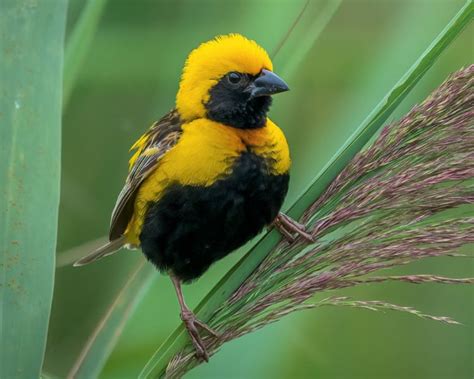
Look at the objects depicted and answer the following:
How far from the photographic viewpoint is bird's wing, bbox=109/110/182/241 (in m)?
1.44

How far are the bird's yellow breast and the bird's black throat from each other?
0.05 ft

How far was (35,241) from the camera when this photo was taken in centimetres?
112

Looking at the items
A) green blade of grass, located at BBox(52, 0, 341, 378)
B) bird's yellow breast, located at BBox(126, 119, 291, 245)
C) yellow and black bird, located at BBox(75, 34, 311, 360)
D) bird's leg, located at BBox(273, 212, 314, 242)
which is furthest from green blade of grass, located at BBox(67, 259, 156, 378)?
bird's leg, located at BBox(273, 212, 314, 242)

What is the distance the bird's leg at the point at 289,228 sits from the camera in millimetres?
1077

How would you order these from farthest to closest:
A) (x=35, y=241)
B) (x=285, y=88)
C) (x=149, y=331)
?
(x=149, y=331)
(x=285, y=88)
(x=35, y=241)

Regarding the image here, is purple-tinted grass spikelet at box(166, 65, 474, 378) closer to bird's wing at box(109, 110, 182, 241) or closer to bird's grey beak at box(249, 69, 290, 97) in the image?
bird's grey beak at box(249, 69, 290, 97)

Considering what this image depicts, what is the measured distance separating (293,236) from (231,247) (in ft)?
1.14

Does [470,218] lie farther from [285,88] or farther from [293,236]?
[285,88]

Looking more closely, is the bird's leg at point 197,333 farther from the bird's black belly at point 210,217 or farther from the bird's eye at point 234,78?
the bird's eye at point 234,78

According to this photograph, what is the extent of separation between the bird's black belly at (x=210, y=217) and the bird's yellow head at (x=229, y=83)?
11 centimetres

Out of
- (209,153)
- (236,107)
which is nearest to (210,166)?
(209,153)

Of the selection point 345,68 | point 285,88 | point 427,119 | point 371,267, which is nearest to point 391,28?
point 345,68

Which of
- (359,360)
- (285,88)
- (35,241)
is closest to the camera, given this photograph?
(35,241)

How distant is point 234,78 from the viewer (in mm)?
1435
